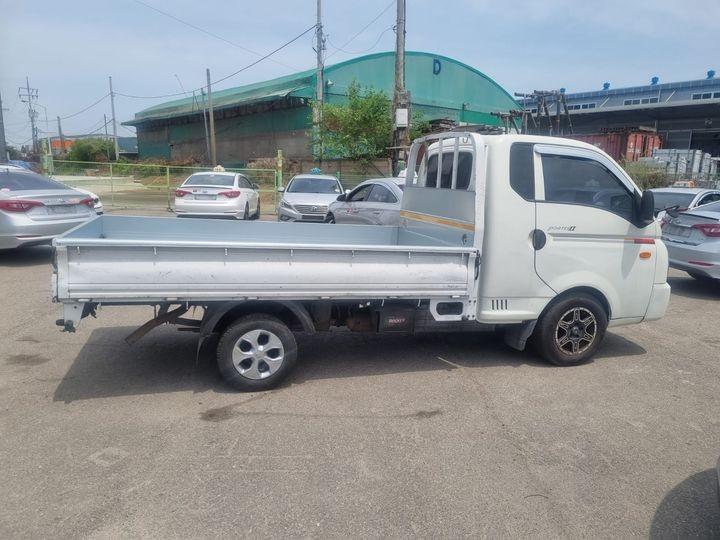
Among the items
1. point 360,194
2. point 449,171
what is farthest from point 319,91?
point 449,171

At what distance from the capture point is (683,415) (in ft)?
15.0

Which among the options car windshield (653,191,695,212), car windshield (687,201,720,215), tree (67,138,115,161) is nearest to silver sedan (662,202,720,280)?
car windshield (687,201,720,215)

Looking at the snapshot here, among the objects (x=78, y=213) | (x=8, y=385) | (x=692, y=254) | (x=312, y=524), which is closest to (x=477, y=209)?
(x=312, y=524)

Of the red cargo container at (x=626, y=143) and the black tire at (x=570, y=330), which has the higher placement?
the red cargo container at (x=626, y=143)

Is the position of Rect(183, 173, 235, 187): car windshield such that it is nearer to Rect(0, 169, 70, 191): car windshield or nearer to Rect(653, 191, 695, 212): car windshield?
Rect(0, 169, 70, 191): car windshield

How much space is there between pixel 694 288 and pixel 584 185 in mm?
5919

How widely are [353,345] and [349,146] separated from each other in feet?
63.6

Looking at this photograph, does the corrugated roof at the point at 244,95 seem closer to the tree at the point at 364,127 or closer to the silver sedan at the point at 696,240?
the tree at the point at 364,127

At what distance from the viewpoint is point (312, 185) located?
631 inches

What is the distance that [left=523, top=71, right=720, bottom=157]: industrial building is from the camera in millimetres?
42197

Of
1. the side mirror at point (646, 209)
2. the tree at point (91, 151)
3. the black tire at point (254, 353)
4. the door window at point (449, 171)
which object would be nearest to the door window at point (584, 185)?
the side mirror at point (646, 209)

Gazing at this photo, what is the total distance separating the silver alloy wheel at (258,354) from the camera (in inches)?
182

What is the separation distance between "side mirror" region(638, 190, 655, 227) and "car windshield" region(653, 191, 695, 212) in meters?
7.35

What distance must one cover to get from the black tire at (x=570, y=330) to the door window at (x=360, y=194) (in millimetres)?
6138
